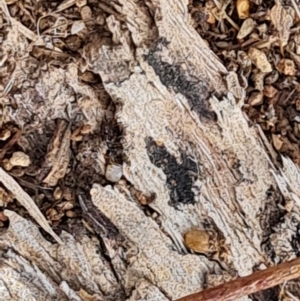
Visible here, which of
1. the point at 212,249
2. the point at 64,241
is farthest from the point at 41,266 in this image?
the point at 212,249

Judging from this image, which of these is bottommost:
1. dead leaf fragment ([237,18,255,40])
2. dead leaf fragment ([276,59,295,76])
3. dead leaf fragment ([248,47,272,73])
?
dead leaf fragment ([276,59,295,76])

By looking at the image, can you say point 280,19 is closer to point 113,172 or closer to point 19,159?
point 113,172

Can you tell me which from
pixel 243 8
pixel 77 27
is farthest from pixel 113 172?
pixel 243 8

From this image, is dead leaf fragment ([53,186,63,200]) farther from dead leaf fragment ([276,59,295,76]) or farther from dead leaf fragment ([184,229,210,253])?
dead leaf fragment ([276,59,295,76])

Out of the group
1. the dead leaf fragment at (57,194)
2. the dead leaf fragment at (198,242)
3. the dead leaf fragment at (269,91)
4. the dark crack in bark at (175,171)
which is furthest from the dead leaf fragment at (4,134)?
the dead leaf fragment at (269,91)

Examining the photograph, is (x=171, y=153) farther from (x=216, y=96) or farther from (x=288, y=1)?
(x=288, y=1)

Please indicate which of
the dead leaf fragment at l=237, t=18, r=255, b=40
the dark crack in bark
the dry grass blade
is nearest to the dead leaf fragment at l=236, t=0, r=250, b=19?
the dead leaf fragment at l=237, t=18, r=255, b=40

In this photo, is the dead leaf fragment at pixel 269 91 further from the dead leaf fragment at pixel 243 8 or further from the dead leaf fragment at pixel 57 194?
the dead leaf fragment at pixel 57 194
